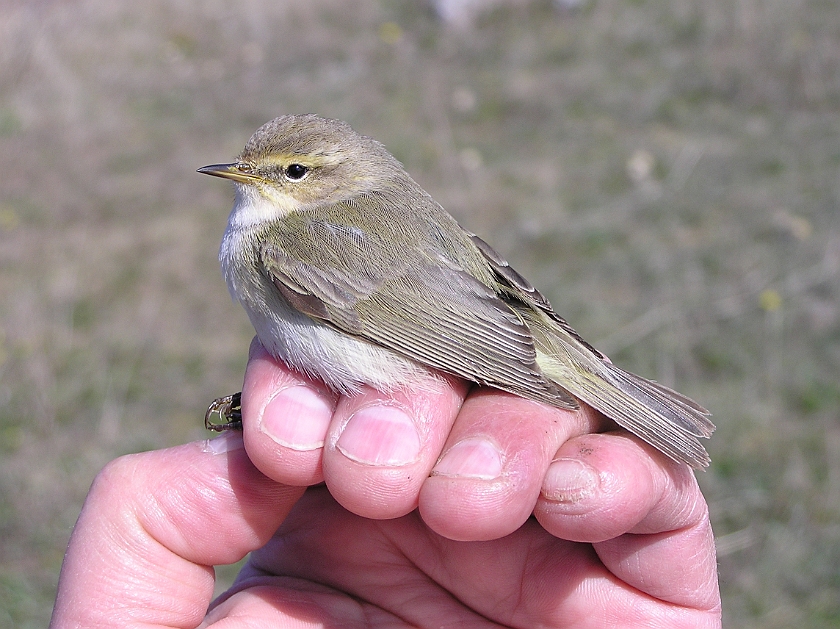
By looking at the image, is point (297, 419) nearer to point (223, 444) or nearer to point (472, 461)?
point (223, 444)

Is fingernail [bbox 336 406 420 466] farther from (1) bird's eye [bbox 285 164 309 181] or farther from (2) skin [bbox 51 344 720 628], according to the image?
(1) bird's eye [bbox 285 164 309 181]

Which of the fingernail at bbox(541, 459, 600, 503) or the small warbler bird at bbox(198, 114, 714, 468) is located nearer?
the fingernail at bbox(541, 459, 600, 503)

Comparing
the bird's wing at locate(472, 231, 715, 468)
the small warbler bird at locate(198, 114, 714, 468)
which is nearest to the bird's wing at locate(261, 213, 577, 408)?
the small warbler bird at locate(198, 114, 714, 468)

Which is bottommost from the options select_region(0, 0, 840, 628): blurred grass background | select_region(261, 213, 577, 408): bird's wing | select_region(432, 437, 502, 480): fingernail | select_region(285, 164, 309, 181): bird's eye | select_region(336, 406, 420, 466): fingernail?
select_region(0, 0, 840, 628): blurred grass background

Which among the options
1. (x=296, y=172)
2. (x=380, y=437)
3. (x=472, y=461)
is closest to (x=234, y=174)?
(x=296, y=172)

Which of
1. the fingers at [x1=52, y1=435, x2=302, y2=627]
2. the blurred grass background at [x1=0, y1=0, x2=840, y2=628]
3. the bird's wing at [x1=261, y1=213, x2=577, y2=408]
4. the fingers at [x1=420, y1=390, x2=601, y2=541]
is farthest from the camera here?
the blurred grass background at [x1=0, y1=0, x2=840, y2=628]

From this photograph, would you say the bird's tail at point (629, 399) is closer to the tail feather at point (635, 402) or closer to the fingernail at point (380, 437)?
the tail feather at point (635, 402)

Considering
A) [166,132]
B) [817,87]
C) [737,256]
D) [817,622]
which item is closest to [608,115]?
[817,87]
